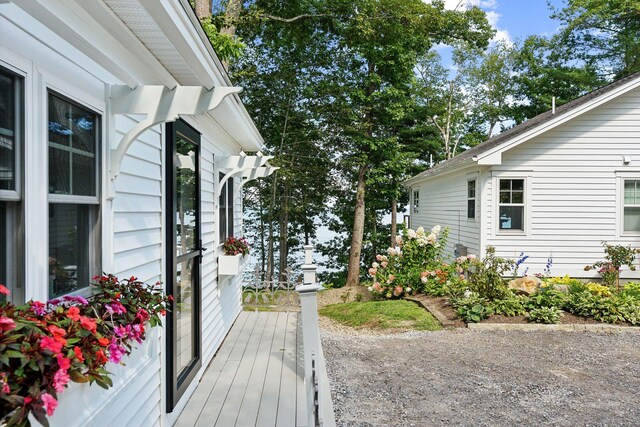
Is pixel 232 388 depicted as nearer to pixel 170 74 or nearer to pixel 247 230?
pixel 170 74

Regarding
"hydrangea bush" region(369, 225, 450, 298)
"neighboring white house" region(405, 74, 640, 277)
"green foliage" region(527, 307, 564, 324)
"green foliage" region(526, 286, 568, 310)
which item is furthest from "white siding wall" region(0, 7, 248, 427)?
"neighboring white house" region(405, 74, 640, 277)

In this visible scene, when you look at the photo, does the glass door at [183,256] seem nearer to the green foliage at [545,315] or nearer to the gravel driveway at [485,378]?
the gravel driveway at [485,378]

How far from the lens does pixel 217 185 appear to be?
5.76m

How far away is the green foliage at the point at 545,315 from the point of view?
24.7 ft

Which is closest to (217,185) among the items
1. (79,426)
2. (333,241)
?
(79,426)

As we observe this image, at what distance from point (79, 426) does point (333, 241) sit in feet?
57.5

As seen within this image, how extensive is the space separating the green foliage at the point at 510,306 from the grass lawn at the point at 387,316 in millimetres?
1049

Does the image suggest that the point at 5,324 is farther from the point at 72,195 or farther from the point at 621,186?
the point at 621,186

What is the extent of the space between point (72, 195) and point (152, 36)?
99 centimetres

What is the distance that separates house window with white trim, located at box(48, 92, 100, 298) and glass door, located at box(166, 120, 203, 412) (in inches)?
49.0

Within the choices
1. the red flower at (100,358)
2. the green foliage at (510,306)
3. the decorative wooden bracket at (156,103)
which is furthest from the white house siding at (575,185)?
the red flower at (100,358)

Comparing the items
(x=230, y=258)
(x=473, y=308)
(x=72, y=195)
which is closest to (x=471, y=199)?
(x=473, y=308)

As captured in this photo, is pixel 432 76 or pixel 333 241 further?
pixel 432 76

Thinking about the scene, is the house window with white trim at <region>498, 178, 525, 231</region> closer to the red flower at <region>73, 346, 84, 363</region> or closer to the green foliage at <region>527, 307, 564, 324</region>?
the green foliage at <region>527, 307, 564, 324</region>
